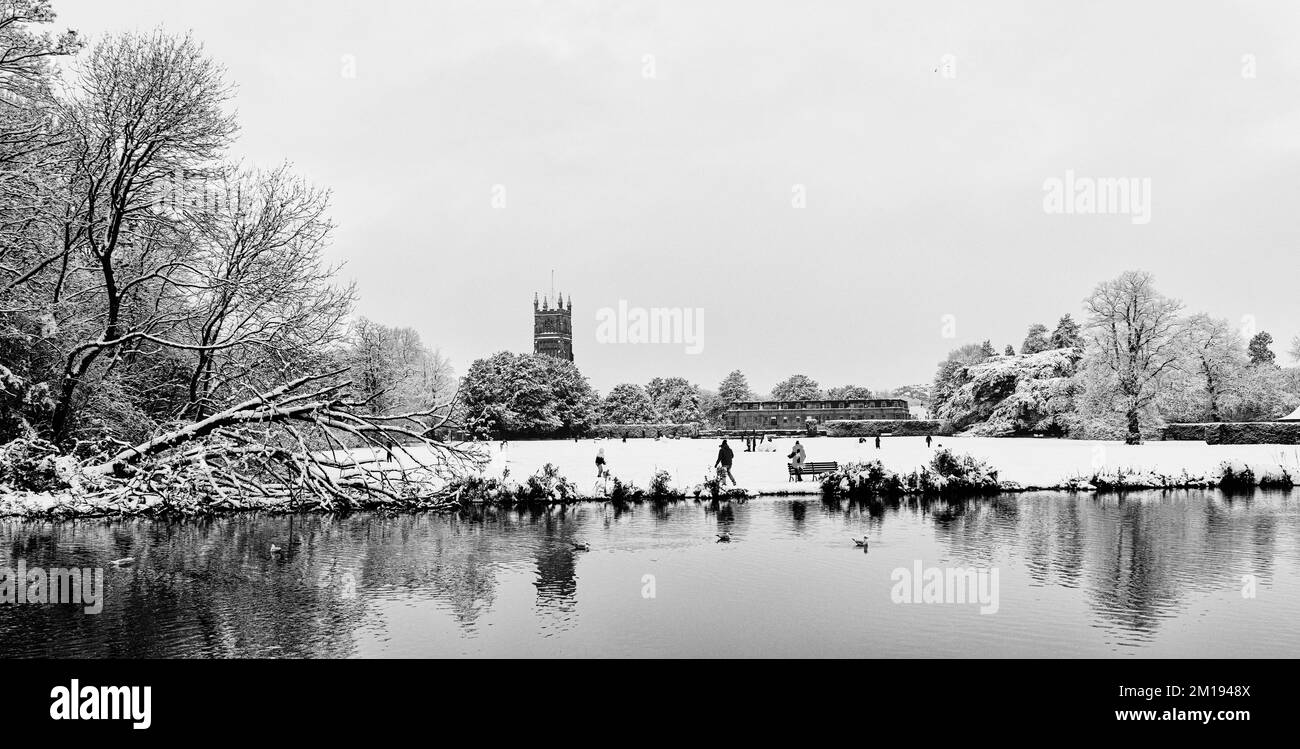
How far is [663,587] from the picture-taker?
12.0m

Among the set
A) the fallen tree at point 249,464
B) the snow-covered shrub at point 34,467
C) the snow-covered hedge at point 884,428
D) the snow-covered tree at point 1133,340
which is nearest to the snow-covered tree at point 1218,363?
the snow-covered tree at point 1133,340

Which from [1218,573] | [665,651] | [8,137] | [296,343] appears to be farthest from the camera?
[296,343]

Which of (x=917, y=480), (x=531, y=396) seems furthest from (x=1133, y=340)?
(x=531, y=396)

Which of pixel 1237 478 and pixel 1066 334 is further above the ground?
pixel 1066 334

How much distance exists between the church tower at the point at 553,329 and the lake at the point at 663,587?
108607 millimetres

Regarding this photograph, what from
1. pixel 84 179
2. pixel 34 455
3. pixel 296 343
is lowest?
pixel 34 455

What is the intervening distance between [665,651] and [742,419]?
8463cm

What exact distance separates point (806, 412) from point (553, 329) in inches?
2063

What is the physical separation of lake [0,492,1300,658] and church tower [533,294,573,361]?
108607mm

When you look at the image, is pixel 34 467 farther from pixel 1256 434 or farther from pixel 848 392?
pixel 848 392

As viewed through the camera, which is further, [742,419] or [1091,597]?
[742,419]
